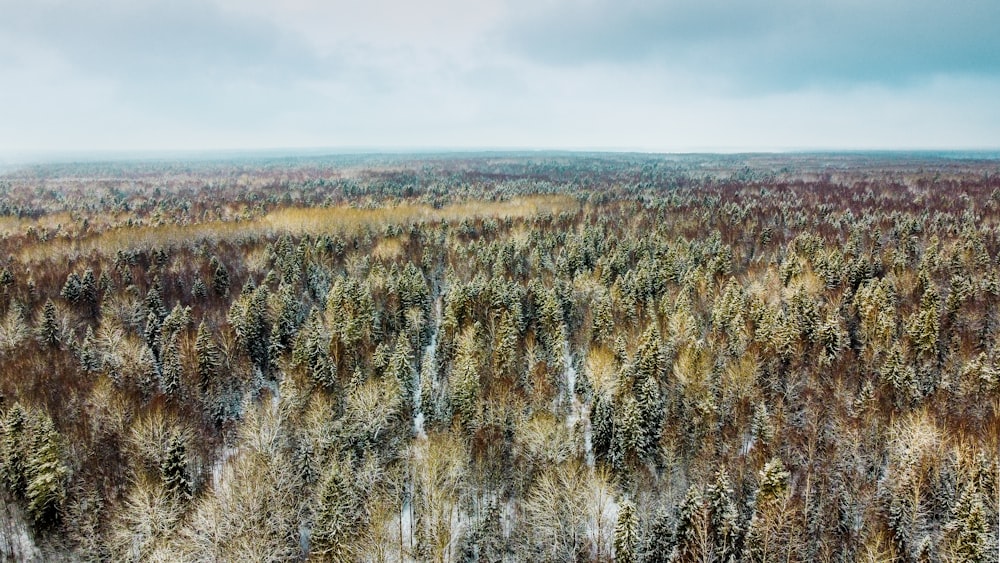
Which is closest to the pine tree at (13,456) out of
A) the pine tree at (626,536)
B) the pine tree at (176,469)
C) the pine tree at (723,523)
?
the pine tree at (176,469)

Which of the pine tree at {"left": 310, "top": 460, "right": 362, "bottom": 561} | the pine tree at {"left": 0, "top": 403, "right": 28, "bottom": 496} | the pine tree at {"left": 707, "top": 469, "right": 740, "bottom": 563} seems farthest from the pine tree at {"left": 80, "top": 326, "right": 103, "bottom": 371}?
the pine tree at {"left": 707, "top": 469, "right": 740, "bottom": 563}

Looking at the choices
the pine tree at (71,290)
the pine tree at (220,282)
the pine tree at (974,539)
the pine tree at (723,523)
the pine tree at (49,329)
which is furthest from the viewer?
the pine tree at (220,282)

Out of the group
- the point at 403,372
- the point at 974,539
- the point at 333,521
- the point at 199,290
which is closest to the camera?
the point at 974,539

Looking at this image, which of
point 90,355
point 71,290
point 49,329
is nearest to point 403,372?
point 90,355

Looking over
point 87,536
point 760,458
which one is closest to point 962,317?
point 760,458

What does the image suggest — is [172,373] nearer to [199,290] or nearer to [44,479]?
[44,479]

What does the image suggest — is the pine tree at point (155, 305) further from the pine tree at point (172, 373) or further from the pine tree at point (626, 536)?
the pine tree at point (626, 536)
